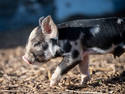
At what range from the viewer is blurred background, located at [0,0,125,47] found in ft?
46.2

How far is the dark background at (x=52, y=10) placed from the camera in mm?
14102

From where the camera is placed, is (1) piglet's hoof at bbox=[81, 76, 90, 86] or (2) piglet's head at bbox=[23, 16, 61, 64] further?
(1) piglet's hoof at bbox=[81, 76, 90, 86]

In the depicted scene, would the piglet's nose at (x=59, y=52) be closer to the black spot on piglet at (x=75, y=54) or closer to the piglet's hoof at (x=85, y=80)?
the black spot on piglet at (x=75, y=54)

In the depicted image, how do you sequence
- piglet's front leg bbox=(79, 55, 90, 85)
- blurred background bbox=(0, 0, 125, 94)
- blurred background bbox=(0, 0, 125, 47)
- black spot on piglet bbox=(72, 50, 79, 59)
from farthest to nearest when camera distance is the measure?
1. blurred background bbox=(0, 0, 125, 47)
2. piglet's front leg bbox=(79, 55, 90, 85)
3. blurred background bbox=(0, 0, 125, 94)
4. black spot on piglet bbox=(72, 50, 79, 59)

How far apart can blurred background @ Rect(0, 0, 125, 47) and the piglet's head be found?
8.18m

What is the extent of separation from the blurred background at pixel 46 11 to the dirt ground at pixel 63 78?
16.7 ft

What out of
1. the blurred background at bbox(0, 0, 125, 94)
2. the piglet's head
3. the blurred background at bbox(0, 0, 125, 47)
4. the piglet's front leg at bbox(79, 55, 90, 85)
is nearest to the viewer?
the piglet's head

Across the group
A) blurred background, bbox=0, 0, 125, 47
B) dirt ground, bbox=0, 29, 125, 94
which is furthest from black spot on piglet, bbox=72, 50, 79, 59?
blurred background, bbox=0, 0, 125, 47

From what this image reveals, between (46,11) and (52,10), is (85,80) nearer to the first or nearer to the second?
Answer: (46,11)

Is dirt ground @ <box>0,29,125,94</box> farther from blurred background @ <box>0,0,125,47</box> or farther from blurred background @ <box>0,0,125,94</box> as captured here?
blurred background @ <box>0,0,125,47</box>

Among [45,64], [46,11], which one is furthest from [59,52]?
[46,11]

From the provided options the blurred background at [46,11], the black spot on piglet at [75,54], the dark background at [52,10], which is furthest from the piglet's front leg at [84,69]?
the dark background at [52,10]

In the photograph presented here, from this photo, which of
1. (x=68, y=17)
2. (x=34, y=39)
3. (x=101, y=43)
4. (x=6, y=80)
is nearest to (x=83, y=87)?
(x=101, y=43)

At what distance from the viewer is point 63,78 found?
6176 millimetres
